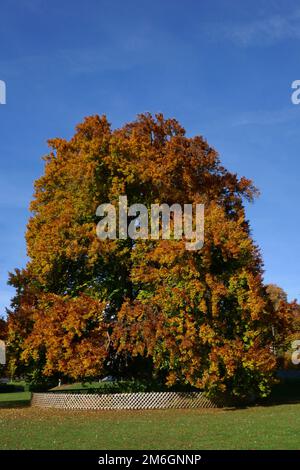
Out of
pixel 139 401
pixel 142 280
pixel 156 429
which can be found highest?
pixel 142 280

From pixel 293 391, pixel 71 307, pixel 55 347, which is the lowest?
pixel 293 391

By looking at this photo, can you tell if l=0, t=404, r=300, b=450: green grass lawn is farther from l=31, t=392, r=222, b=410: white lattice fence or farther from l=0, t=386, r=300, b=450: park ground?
l=31, t=392, r=222, b=410: white lattice fence

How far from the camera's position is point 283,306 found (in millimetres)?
28406

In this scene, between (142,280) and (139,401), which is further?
(142,280)

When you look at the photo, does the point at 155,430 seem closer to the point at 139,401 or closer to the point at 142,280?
→ the point at 139,401

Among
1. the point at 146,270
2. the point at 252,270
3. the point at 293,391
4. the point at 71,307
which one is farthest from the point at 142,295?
the point at 293,391

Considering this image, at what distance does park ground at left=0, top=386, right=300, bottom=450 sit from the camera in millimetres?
13570

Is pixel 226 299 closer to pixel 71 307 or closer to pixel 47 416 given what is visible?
pixel 71 307

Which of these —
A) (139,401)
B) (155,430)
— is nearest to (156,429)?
(155,430)

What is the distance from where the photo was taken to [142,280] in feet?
89.6

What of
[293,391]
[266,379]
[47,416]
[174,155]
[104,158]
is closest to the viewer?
[47,416]

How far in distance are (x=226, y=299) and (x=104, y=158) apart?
10.3m

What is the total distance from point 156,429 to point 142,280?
10904mm

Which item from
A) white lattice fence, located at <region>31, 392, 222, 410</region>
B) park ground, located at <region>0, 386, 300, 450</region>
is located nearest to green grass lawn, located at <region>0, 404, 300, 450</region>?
park ground, located at <region>0, 386, 300, 450</region>
